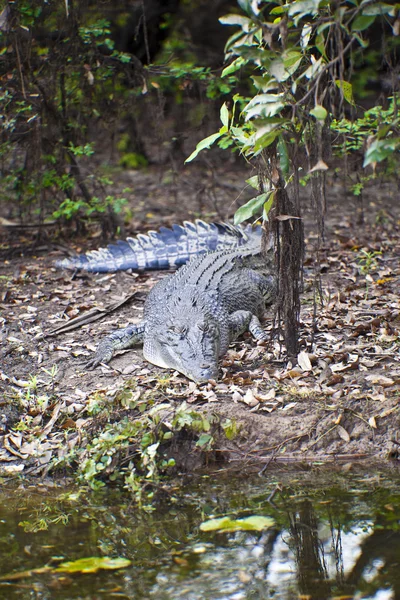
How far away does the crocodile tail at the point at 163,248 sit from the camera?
7543mm

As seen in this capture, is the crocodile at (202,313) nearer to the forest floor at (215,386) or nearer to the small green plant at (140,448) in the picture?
the forest floor at (215,386)

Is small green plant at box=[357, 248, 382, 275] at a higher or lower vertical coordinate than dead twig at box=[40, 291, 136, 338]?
higher

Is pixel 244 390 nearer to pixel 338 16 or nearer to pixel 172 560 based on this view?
pixel 172 560

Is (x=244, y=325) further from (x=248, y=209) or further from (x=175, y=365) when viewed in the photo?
(x=248, y=209)

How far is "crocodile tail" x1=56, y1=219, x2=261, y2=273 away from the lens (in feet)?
24.7

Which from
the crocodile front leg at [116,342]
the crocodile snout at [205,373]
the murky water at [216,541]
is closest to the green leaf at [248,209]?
the crocodile snout at [205,373]

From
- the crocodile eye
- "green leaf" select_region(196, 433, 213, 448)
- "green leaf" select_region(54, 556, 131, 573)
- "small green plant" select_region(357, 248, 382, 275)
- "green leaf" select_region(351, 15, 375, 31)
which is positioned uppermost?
"green leaf" select_region(351, 15, 375, 31)

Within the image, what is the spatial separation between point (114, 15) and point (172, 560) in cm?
1025

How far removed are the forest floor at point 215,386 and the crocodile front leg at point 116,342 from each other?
8 cm

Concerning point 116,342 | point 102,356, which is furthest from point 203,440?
point 116,342

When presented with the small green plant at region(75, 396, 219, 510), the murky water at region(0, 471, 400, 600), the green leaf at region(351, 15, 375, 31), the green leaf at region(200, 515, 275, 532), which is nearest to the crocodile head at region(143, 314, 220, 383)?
the small green plant at region(75, 396, 219, 510)

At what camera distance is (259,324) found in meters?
5.82

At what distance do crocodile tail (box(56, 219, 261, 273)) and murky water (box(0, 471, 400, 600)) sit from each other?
383 cm

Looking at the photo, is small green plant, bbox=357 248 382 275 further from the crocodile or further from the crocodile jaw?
the crocodile jaw
